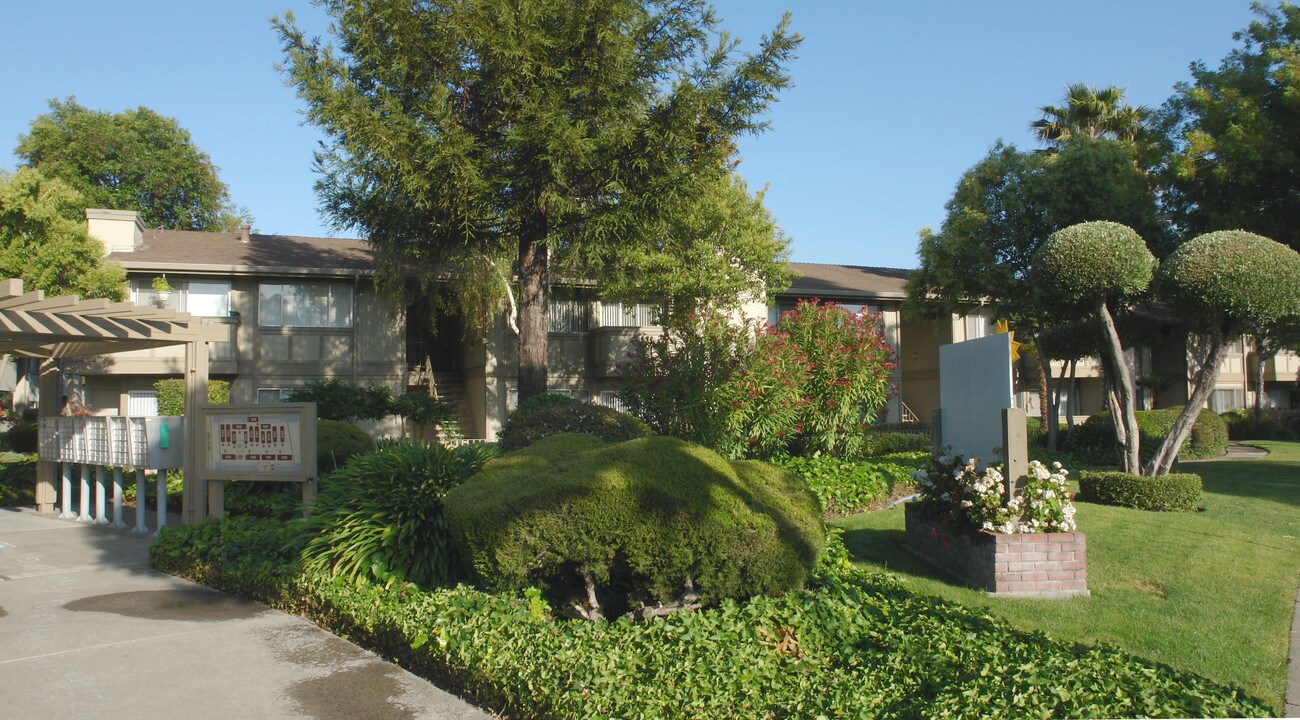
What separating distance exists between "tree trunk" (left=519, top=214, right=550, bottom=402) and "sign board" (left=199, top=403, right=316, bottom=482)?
5.42 meters

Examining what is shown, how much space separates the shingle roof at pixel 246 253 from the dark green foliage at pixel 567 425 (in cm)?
1412

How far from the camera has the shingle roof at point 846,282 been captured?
28.9 meters

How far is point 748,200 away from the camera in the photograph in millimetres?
24234

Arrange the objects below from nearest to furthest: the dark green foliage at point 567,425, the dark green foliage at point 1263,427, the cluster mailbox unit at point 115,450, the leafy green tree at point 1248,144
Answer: the dark green foliage at point 567,425 → the cluster mailbox unit at point 115,450 → the leafy green tree at point 1248,144 → the dark green foliage at point 1263,427

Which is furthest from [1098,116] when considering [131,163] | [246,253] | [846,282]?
[131,163]

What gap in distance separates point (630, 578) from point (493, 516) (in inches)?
46.3

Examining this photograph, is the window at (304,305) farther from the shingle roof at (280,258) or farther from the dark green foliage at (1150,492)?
the dark green foliage at (1150,492)

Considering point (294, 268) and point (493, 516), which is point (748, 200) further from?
point (493, 516)

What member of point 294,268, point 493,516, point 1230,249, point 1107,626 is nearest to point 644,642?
point 493,516

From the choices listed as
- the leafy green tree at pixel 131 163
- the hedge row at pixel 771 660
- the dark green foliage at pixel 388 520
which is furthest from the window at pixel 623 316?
the leafy green tree at pixel 131 163

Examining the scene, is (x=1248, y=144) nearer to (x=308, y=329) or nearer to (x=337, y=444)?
(x=337, y=444)

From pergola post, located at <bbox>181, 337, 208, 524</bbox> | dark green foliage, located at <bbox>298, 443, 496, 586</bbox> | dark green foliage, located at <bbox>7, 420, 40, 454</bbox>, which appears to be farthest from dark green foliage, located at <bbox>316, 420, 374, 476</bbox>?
dark green foliage, located at <bbox>7, 420, 40, 454</bbox>

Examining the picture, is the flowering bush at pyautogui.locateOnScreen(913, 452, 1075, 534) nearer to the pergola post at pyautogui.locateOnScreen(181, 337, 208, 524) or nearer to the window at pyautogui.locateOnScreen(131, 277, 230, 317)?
the pergola post at pyautogui.locateOnScreen(181, 337, 208, 524)

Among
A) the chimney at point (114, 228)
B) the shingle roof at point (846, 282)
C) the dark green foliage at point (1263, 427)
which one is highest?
the chimney at point (114, 228)
